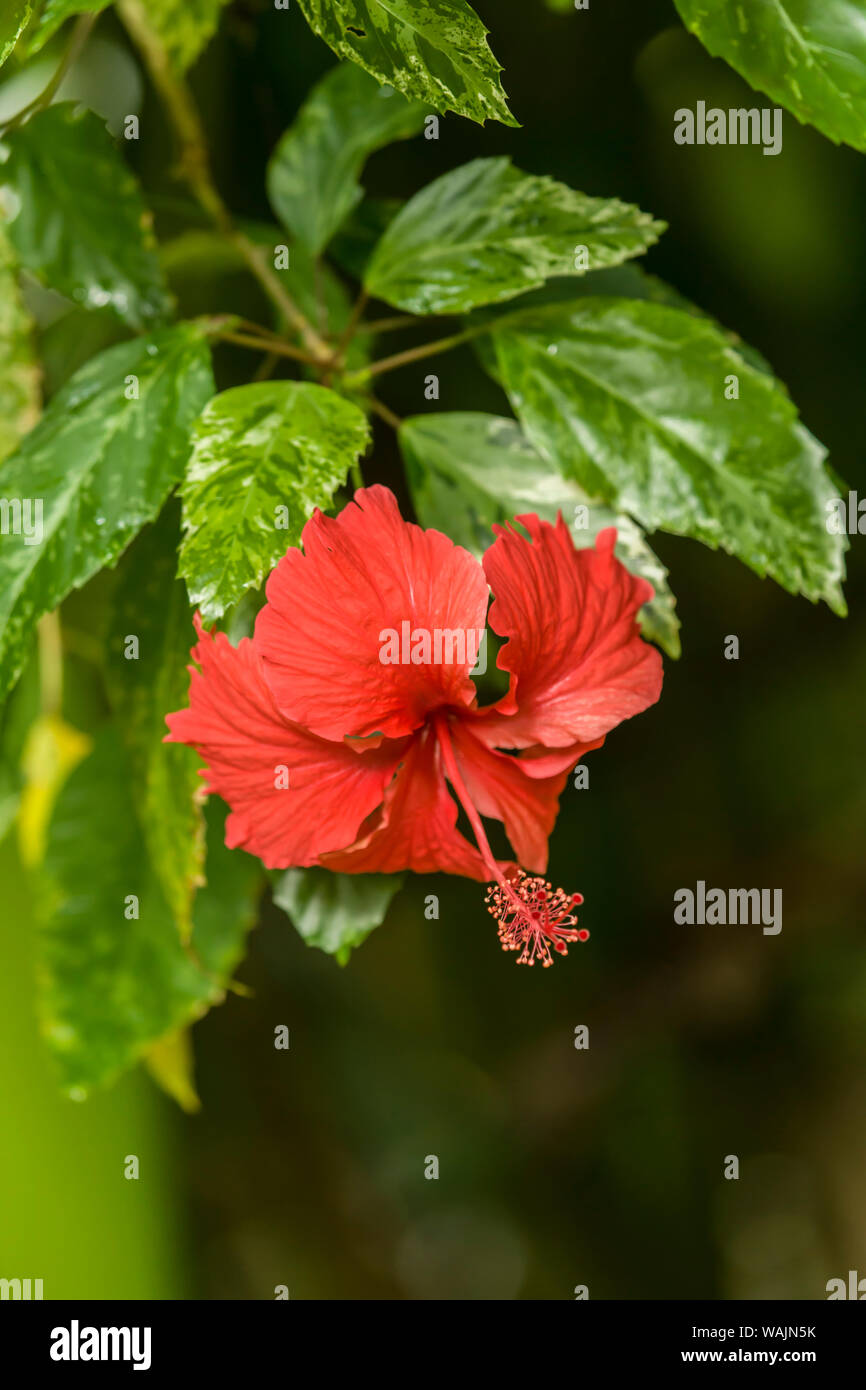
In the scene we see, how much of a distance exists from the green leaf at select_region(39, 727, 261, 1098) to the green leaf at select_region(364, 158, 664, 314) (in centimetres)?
35

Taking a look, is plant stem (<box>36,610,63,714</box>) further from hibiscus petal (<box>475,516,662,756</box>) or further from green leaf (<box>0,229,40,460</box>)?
hibiscus petal (<box>475,516,662,756</box>)

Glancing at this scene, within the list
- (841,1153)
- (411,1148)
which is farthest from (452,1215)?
(841,1153)

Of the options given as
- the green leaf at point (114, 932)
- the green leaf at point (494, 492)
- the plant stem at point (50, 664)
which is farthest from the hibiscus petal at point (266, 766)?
the plant stem at point (50, 664)

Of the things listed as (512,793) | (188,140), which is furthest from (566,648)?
(188,140)

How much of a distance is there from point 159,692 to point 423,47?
11.7 inches

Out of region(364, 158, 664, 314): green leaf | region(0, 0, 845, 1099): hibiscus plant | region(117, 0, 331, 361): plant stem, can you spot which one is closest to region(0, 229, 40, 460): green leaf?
region(0, 0, 845, 1099): hibiscus plant

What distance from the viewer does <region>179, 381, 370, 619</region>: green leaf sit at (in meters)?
0.36

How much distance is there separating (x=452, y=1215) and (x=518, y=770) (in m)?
1.00

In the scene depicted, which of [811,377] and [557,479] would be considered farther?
[811,377]

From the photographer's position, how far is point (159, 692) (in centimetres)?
51

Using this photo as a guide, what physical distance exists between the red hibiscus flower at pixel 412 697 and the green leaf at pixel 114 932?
0.27m

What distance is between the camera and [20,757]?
74 centimetres

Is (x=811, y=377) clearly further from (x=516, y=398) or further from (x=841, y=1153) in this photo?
(x=841, y=1153)

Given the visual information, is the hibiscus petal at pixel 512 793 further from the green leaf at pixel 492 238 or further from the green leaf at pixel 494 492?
the green leaf at pixel 492 238
